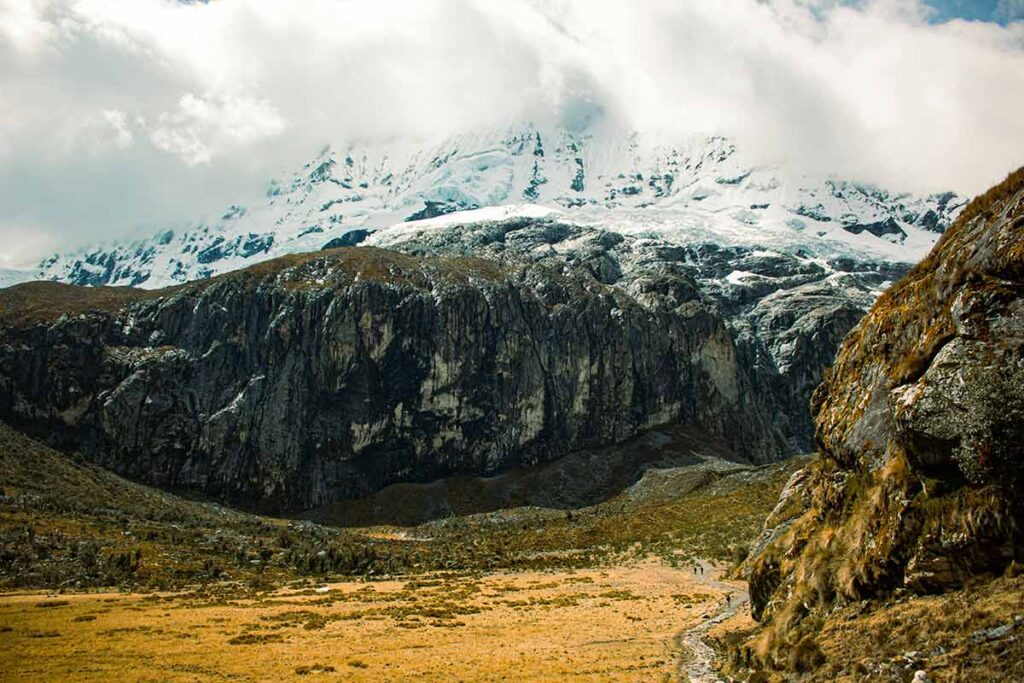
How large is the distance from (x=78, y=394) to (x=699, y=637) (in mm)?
184940

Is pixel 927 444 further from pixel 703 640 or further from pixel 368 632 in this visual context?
pixel 368 632

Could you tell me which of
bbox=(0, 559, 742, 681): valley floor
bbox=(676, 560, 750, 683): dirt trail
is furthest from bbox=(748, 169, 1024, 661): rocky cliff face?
bbox=(0, 559, 742, 681): valley floor

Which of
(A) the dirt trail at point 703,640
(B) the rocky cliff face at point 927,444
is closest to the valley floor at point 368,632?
(A) the dirt trail at point 703,640

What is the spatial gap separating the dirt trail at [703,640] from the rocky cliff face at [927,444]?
3.19 meters

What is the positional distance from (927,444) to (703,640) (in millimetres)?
19684

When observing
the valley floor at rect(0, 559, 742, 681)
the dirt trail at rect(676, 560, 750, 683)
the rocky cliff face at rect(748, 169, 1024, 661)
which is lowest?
the dirt trail at rect(676, 560, 750, 683)

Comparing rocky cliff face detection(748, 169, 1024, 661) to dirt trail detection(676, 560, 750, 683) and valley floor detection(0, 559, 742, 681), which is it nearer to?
dirt trail detection(676, 560, 750, 683)

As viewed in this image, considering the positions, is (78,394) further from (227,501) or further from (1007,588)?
(1007,588)

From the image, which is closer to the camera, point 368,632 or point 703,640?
point 703,640

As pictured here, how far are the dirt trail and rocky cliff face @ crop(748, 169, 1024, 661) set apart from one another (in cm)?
319

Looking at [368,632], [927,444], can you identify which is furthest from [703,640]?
[368,632]

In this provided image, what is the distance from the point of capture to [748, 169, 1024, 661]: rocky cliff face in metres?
25.8

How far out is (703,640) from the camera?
42.6 metres

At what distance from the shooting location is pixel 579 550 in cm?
10800
